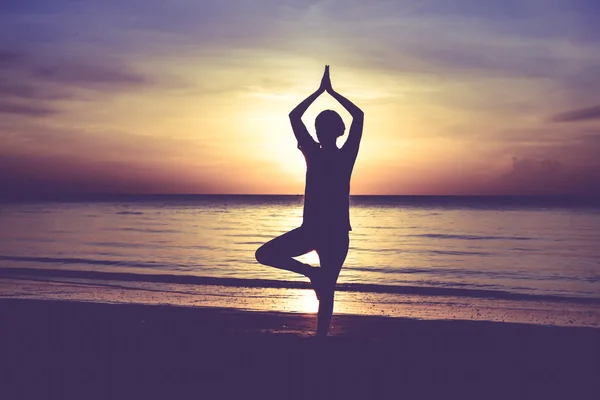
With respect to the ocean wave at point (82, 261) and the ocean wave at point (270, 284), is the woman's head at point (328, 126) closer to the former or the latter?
the ocean wave at point (270, 284)

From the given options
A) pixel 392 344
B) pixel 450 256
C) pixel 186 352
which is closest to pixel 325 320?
pixel 392 344

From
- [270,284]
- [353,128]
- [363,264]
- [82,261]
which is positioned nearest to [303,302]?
[270,284]

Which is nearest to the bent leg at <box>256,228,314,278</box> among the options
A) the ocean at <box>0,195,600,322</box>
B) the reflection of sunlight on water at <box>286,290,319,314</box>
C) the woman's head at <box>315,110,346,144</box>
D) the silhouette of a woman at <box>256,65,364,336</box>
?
the silhouette of a woman at <box>256,65,364,336</box>

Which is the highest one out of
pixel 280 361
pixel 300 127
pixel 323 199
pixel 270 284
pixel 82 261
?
pixel 300 127

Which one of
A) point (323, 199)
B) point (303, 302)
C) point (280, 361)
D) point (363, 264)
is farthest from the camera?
point (363, 264)

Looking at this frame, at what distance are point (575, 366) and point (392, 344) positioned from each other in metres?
1.82

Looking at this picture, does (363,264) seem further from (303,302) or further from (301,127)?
(301,127)

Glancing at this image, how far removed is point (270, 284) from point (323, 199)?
9.31 meters

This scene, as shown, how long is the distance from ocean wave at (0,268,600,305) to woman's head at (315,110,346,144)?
8.69 metres

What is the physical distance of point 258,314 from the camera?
944cm

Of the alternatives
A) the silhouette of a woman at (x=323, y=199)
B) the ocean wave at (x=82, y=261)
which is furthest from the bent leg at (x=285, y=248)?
the ocean wave at (x=82, y=261)

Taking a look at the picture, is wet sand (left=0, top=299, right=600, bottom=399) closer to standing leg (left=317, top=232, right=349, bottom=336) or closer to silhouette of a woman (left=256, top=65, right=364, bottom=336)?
standing leg (left=317, top=232, right=349, bottom=336)

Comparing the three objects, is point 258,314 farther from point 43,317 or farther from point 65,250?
point 65,250

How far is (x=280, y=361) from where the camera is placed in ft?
17.5
